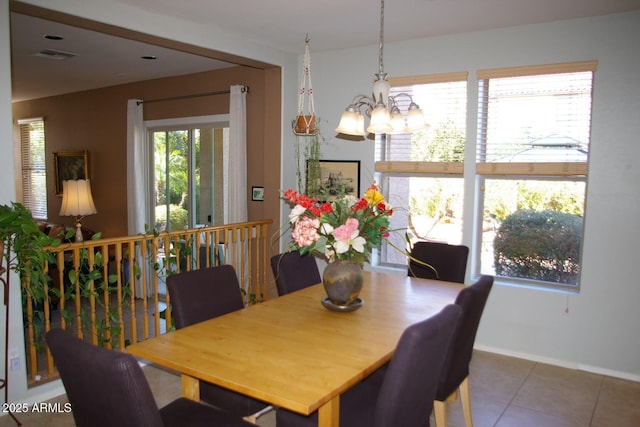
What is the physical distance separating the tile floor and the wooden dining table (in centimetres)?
84

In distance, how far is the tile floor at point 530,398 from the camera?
3.01 metres

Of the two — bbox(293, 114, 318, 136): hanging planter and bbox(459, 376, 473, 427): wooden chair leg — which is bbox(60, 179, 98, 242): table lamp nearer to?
bbox(293, 114, 318, 136): hanging planter

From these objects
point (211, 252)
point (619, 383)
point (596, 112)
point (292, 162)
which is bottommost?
point (619, 383)

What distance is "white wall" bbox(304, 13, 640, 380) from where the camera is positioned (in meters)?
3.58

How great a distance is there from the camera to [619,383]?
3582 millimetres

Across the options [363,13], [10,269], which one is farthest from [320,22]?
[10,269]

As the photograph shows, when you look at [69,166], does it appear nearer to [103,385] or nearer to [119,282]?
[119,282]

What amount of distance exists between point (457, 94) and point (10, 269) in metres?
3.55

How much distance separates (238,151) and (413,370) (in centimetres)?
394

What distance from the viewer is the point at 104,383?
151 centimetres

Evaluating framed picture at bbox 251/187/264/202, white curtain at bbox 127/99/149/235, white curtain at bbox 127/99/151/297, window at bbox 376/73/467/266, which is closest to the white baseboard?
window at bbox 376/73/467/266

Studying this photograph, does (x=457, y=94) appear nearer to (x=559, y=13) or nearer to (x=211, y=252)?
(x=559, y=13)

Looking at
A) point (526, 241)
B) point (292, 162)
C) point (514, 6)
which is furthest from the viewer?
point (292, 162)

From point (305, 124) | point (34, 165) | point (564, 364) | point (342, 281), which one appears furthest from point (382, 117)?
point (34, 165)
